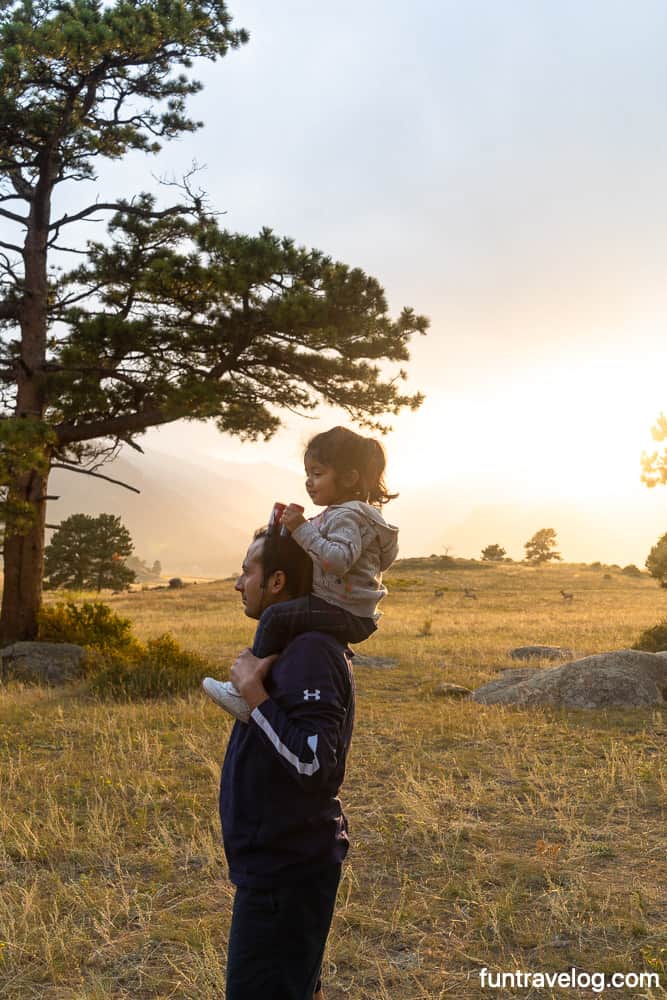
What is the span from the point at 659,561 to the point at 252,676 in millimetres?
22769

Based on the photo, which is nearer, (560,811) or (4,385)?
(560,811)

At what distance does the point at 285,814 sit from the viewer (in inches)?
85.4

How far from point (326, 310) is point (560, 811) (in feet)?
27.7

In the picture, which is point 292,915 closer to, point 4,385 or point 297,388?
point 297,388

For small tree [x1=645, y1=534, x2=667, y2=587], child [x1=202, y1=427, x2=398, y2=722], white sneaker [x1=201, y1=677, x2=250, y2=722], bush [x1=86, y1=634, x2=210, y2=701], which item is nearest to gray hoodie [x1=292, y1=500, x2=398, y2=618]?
child [x1=202, y1=427, x2=398, y2=722]

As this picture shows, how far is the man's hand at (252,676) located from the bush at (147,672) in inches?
352

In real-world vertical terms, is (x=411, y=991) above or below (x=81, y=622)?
below

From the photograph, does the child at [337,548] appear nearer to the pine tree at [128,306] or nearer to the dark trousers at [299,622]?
the dark trousers at [299,622]

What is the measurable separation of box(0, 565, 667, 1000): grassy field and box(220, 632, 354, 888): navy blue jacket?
1.85 metres

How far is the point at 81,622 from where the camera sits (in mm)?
14133

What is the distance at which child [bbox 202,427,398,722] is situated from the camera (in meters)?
2.23

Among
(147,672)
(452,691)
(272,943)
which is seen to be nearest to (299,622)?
(272,943)

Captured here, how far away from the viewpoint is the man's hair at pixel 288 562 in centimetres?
235

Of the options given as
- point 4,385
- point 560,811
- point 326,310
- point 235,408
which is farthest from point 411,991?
point 4,385
